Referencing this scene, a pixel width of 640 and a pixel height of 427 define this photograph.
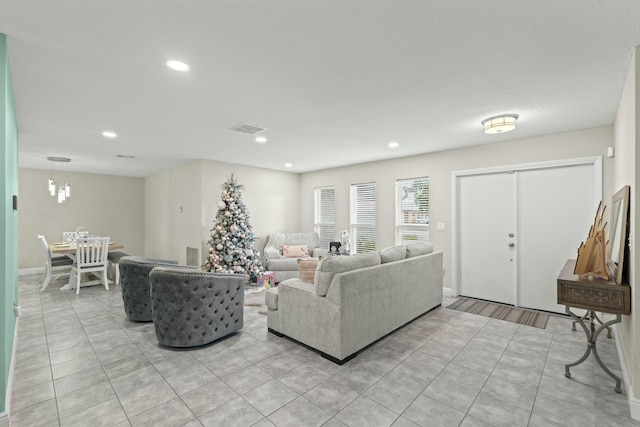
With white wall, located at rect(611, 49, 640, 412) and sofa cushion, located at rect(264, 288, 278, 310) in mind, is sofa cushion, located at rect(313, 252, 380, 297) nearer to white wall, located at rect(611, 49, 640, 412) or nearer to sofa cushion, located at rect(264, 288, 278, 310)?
sofa cushion, located at rect(264, 288, 278, 310)

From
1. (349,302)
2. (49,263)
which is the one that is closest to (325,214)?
(349,302)

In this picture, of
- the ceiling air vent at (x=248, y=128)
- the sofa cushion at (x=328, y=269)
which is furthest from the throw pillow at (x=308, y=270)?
the ceiling air vent at (x=248, y=128)

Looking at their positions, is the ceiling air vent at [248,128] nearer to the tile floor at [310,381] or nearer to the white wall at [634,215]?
the tile floor at [310,381]

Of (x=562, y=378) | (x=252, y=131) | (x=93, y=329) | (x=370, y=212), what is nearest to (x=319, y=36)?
(x=252, y=131)

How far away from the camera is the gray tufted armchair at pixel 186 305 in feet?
9.86

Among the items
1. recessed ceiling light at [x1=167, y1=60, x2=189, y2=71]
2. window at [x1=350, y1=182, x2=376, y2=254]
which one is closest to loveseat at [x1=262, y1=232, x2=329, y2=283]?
window at [x1=350, y1=182, x2=376, y2=254]

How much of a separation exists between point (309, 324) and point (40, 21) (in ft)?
10.2

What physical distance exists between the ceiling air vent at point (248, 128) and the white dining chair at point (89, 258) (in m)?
3.75

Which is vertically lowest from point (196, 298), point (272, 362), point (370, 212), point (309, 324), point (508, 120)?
point (272, 362)

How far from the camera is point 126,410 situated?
2141 mm

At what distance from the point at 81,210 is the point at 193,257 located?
412 cm

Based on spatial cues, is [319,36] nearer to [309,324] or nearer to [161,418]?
[309,324]

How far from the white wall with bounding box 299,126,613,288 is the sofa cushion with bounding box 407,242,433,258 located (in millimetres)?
915

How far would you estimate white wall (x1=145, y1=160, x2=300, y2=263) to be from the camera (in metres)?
6.03
